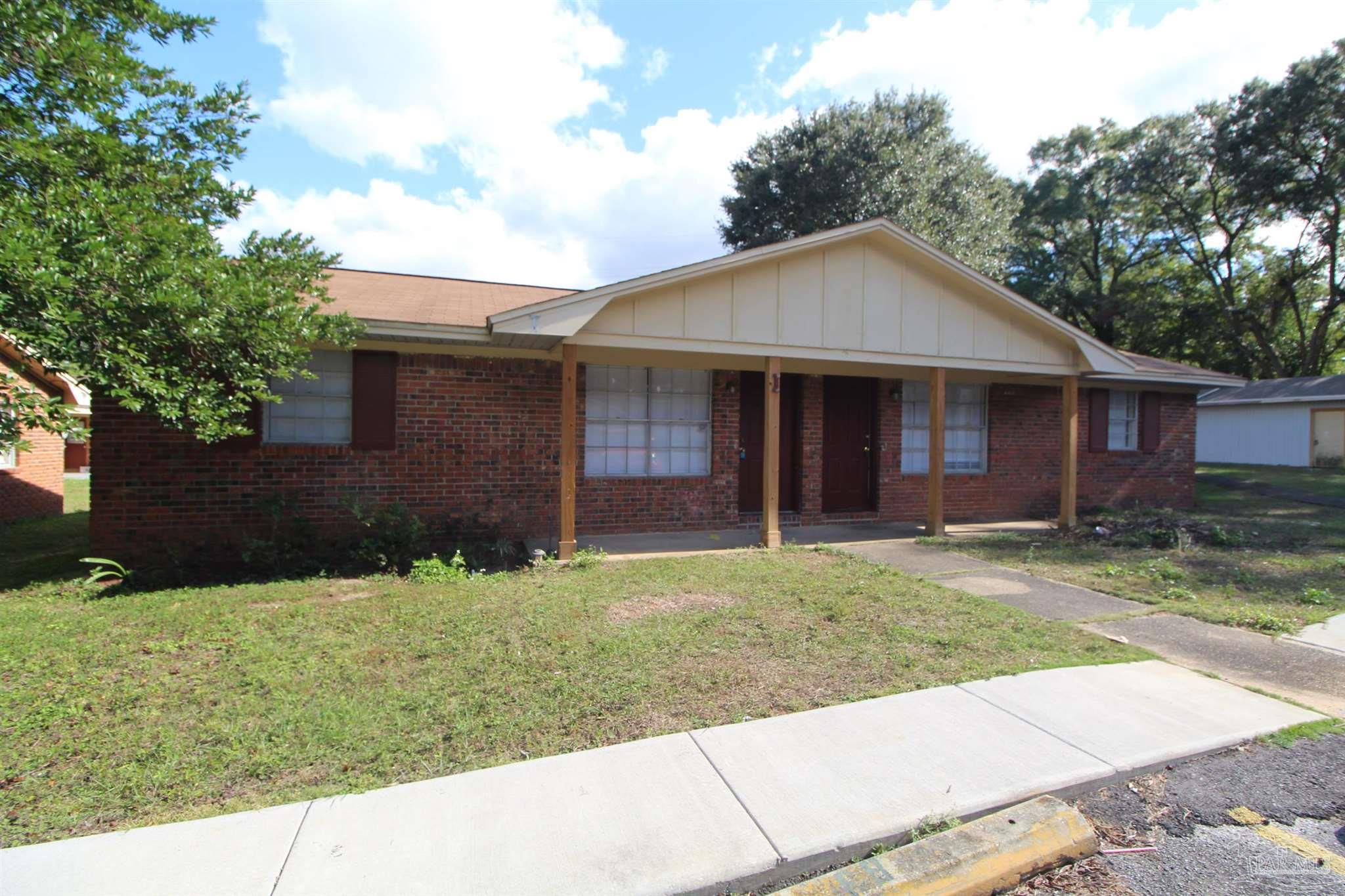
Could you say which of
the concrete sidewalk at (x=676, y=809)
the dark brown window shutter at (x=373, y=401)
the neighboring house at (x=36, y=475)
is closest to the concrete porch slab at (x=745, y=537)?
the dark brown window shutter at (x=373, y=401)

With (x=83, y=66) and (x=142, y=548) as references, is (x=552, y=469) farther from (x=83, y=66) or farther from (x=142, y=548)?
(x=83, y=66)

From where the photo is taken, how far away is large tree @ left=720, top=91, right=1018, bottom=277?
78.8 feet

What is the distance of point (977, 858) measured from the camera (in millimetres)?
2514

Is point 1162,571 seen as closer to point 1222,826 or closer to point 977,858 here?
point 1222,826

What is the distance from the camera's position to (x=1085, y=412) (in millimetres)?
12148

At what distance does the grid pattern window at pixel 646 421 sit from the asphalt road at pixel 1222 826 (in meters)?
7.04

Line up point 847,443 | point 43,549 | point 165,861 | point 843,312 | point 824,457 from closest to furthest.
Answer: point 165,861
point 843,312
point 43,549
point 824,457
point 847,443

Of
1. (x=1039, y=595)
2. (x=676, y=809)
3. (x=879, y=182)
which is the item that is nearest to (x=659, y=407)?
(x=1039, y=595)

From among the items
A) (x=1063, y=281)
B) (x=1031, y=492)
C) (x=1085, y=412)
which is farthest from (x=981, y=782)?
(x=1063, y=281)

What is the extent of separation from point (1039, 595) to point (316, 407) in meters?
7.90

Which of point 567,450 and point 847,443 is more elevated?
point 847,443

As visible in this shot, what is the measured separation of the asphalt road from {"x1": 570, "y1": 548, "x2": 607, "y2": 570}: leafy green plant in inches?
199

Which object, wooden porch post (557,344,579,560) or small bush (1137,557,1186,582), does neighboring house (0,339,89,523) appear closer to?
wooden porch post (557,344,579,560)

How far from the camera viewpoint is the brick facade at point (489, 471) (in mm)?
7352
